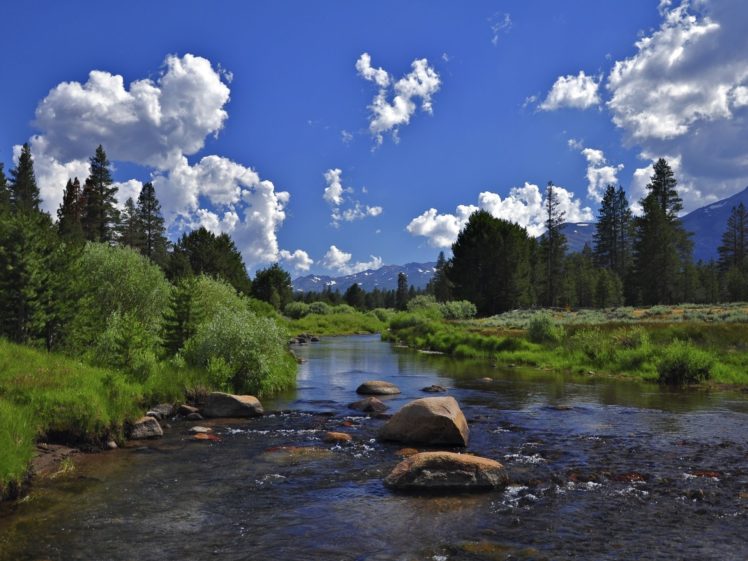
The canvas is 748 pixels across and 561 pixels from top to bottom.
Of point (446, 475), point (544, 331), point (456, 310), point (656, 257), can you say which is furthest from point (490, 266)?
point (446, 475)

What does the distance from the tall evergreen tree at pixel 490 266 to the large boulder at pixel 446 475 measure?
8083cm

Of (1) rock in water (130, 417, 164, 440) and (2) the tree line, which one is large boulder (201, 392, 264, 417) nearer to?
(1) rock in water (130, 417, 164, 440)

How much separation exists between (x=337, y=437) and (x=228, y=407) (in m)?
6.09

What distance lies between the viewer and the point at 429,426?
55.7 ft

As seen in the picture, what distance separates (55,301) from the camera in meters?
22.6

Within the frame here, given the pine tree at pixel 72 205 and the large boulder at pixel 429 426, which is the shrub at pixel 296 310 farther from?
the large boulder at pixel 429 426

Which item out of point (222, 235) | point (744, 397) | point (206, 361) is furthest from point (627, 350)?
point (222, 235)

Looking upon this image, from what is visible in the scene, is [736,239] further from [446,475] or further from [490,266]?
[446,475]

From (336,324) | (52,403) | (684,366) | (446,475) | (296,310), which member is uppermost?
(296,310)

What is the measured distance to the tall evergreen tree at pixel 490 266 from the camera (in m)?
91.6

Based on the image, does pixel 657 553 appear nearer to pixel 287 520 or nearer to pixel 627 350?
pixel 287 520

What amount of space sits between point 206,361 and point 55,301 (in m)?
7.11

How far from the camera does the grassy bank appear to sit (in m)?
30.2

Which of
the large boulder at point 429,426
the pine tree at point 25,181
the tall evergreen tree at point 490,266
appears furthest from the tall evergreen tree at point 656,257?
the pine tree at point 25,181
